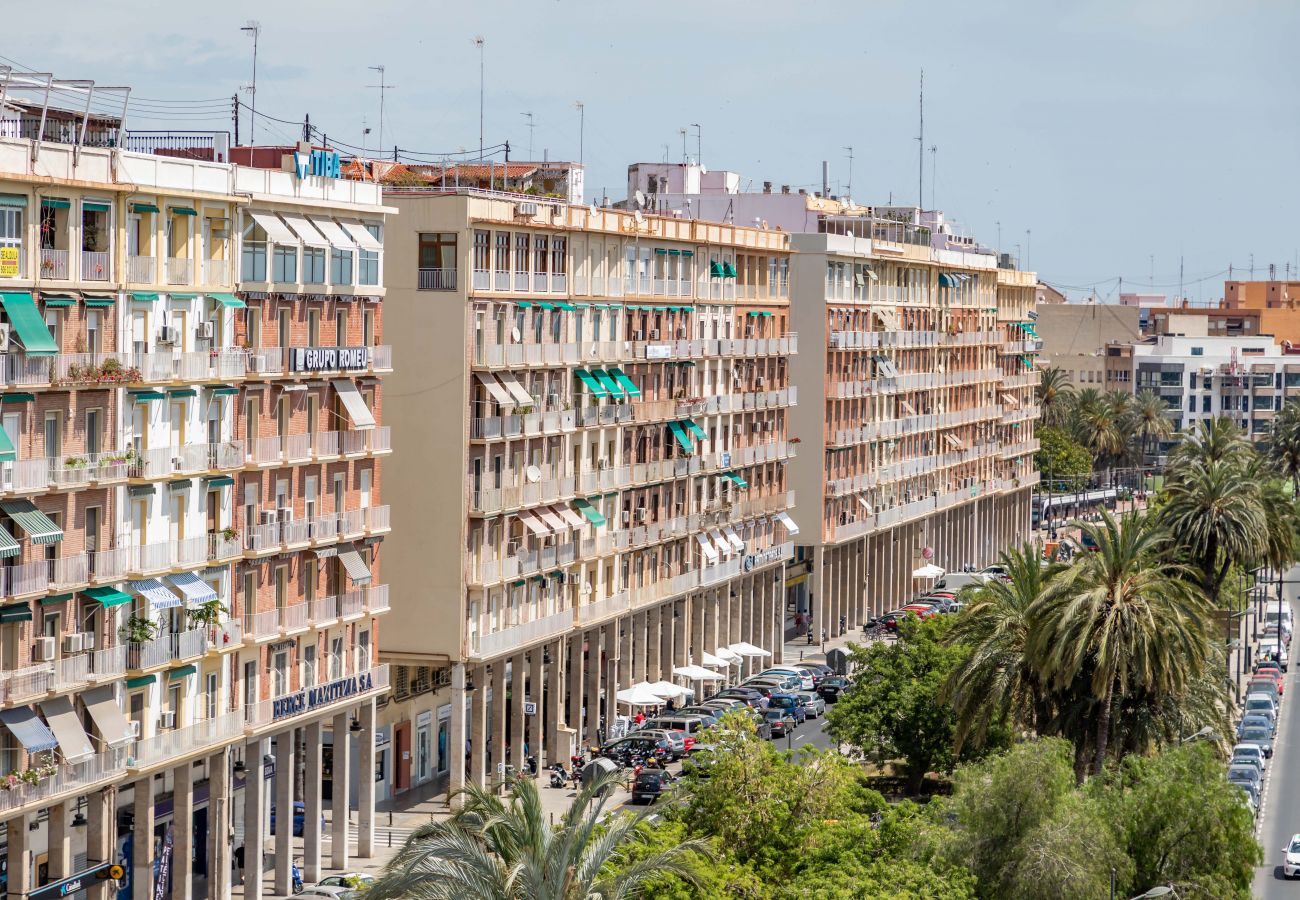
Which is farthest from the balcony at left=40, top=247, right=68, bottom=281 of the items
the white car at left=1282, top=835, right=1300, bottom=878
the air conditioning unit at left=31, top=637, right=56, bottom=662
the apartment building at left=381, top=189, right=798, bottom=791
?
the white car at left=1282, top=835, right=1300, bottom=878

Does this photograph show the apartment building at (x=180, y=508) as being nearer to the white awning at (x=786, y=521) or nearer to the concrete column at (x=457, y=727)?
the concrete column at (x=457, y=727)

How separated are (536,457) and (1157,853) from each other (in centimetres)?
3461

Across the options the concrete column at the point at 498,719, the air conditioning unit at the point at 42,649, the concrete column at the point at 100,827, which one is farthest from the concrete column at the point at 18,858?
the concrete column at the point at 498,719

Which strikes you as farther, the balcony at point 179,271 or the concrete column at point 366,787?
the concrete column at point 366,787

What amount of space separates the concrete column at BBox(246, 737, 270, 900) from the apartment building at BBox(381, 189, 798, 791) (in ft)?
45.3

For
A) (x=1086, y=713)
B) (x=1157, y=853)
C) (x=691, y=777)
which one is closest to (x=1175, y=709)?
(x=1086, y=713)

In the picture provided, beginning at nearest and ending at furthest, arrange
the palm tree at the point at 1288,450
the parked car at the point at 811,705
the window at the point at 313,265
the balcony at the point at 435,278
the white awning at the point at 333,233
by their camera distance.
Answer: the window at the point at 313,265, the white awning at the point at 333,233, the balcony at the point at 435,278, the parked car at the point at 811,705, the palm tree at the point at 1288,450

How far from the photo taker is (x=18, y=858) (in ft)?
194

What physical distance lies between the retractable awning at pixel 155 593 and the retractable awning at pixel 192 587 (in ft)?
2.16

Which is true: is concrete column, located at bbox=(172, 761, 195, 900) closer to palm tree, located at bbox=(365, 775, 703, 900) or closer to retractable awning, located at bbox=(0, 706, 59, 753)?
retractable awning, located at bbox=(0, 706, 59, 753)

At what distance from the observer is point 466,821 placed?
46188 millimetres

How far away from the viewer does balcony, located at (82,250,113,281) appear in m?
60.7

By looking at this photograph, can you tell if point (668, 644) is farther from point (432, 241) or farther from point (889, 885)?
point (889, 885)

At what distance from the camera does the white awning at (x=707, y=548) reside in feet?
352
